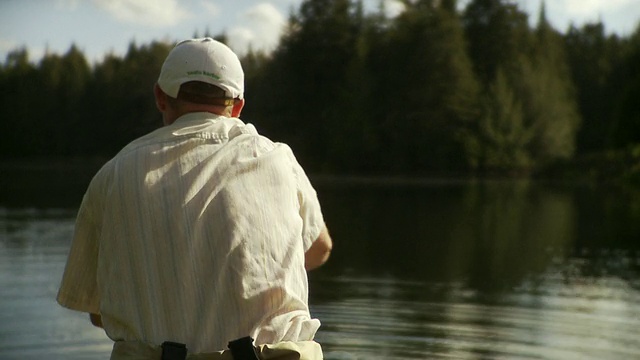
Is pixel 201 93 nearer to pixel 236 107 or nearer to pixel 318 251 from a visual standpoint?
pixel 236 107

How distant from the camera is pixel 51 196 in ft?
109

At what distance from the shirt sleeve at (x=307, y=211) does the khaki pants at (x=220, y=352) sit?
32cm

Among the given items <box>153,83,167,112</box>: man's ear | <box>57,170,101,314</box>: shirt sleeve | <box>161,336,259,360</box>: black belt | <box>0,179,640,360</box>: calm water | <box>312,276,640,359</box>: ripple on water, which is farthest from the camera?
<box>0,179,640,360</box>: calm water

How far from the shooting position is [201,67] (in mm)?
2832

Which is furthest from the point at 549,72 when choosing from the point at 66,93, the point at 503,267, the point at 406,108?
the point at 503,267

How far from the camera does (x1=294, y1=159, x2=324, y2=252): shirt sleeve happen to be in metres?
2.90

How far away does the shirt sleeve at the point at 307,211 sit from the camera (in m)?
2.90

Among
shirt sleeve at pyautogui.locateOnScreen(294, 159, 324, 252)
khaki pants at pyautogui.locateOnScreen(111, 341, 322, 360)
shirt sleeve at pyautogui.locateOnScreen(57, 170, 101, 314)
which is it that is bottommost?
khaki pants at pyautogui.locateOnScreen(111, 341, 322, 360)

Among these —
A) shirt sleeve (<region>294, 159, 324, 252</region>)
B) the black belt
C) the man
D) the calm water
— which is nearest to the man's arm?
shirt sleeve (<region>294, 159, 324, 252</region>)

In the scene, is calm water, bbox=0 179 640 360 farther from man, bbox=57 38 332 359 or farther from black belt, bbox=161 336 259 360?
black belt, bbox=161 336 259 360

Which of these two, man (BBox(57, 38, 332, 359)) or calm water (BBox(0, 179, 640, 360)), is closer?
man (BBox(57, 38, 332, 359))

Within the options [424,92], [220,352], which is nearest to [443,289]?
[220,352]

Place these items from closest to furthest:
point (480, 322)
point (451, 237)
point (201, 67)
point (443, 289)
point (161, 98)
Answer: point (201, 67) → point (161, 98) → point (480, 322) → point (443, 289) → point (451, 237)

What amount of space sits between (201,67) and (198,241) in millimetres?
466
